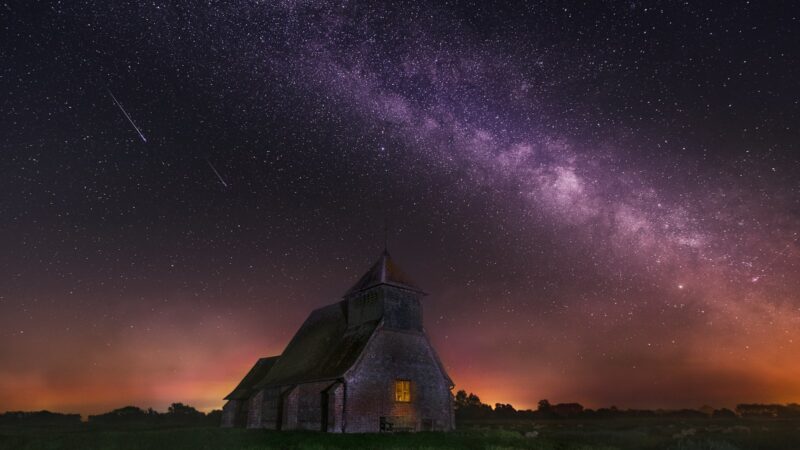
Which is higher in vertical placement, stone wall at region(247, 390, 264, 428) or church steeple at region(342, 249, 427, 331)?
church steeple at region(342, 249, 427, 331)

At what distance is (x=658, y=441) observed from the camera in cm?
3891

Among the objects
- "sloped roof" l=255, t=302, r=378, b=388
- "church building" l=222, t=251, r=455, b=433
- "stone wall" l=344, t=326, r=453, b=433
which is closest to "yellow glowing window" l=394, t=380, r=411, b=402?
"church building" l=222, t=251, r=455, b=433

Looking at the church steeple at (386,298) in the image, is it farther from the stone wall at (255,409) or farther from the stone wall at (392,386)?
the stone wall at (255,409)

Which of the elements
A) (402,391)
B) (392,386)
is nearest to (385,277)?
(392,386)

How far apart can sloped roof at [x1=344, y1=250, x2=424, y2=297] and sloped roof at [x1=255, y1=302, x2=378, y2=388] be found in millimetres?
2987

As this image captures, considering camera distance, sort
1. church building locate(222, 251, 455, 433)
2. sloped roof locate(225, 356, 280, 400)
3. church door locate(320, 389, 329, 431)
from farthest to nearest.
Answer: sloped roof locate(225, 356, 280, 400) < church building locate(222, 251, 455, 433) < church door locate(320, 389, 329, 431)

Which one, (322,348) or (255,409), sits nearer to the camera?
(322,348)

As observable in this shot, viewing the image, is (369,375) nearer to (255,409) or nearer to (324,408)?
(324,408)

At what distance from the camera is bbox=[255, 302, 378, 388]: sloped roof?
34219 millimetres

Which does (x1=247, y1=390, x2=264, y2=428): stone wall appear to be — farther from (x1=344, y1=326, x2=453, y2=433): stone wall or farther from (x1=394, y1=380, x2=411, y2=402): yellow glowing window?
(x1=394, y1=380, x2=411, y2=402): yellow glowing window

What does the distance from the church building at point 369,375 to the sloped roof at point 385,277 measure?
82 mm

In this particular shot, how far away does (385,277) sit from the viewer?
36344 mm

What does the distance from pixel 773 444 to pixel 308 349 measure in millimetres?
36795

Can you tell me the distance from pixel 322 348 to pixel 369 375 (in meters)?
7.82
